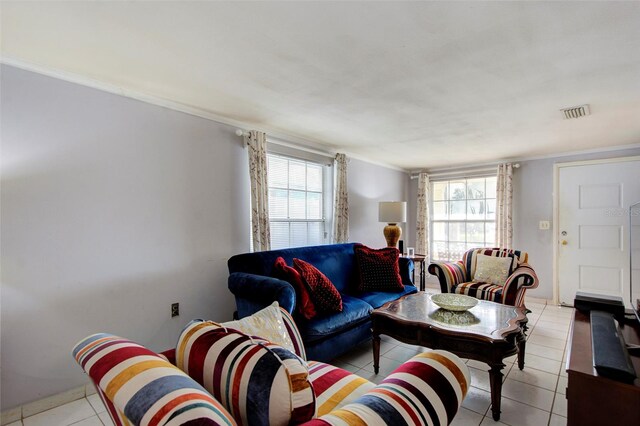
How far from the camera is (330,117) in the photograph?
2.98 metres

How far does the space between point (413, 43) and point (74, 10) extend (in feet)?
5.59

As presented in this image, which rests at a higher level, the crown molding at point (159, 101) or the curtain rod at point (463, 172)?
the crown molding at point (159, 101)

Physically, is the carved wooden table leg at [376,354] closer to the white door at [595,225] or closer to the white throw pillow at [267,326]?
the white throw pillow at [267,326]

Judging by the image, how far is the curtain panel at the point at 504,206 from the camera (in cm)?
470

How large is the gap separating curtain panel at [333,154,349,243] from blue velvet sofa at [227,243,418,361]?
0.60m

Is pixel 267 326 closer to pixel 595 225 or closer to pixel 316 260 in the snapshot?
pixel 316 260

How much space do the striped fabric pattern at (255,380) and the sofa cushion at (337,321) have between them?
4.66 feet

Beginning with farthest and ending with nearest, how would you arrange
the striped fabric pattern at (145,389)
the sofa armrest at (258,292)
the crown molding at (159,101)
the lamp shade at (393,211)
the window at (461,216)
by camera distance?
1. the window at (461,216)
2. the lamp shade at (393,211)
3. the sofa armrest at (258,292)
4. the crown molding at (159,101)
5. the striped fabric pattern at (145,389)

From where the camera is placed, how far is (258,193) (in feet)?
10.2

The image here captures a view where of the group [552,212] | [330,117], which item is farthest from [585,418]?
[552,212]

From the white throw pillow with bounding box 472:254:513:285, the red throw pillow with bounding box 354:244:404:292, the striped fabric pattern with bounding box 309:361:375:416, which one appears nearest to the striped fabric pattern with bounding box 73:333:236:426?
the striped fabric pattern with bounding box 309:361:375:416

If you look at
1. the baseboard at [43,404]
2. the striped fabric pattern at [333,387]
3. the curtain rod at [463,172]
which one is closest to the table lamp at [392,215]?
the curtain rod at [463,172]

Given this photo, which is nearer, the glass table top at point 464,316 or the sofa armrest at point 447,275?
the glass table top at point 464,316

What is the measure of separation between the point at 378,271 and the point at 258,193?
1.53 meters
